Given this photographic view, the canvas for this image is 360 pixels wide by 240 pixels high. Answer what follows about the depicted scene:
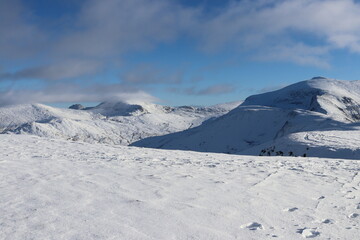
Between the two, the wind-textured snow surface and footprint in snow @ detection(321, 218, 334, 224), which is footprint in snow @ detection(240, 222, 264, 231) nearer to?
the wind-textured snow surface

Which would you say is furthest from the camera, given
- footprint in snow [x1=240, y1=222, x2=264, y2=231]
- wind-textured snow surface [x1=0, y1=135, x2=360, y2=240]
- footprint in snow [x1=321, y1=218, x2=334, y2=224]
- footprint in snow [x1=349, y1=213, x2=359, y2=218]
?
footprint in snow [x1=349, y1=213, x2=359, y2=218]

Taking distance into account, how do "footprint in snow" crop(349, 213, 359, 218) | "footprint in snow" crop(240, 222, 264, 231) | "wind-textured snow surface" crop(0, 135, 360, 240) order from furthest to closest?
"footprint in snow" crop(349, 213, 359, 218)
"footprint in snow" crop(240, 222, 264, 231)
"wind-textured snow surface" crop(0, 135, 360, 240)

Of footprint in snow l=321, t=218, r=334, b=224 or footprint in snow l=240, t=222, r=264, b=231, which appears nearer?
footprint in snow l=240, t=222, r=264, b=231

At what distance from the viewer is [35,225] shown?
20.6ft

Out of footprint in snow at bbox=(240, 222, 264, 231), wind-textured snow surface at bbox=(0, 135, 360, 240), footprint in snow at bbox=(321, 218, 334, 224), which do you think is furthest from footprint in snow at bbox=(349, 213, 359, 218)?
footprint in snow at bbox=(240, 222, 264, 231)

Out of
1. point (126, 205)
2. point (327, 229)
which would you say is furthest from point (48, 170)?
point (327, 229)

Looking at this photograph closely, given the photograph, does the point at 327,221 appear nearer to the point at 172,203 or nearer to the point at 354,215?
the point at 354,215

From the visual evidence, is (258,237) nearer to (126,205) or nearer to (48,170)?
(126,205)

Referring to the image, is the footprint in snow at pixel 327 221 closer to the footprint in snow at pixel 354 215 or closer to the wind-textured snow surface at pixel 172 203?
the wind-textured snow surface at pixel 172 203

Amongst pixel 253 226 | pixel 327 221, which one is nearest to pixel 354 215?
pixel 327 221

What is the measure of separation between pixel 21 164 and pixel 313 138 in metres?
42.6

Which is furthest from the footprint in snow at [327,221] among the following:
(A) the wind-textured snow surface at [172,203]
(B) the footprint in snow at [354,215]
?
(B) the footprint in snow at [354,215]

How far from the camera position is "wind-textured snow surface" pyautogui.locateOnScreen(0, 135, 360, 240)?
246 inches

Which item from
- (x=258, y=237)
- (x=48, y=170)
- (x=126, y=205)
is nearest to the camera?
(x=258, y=237)
